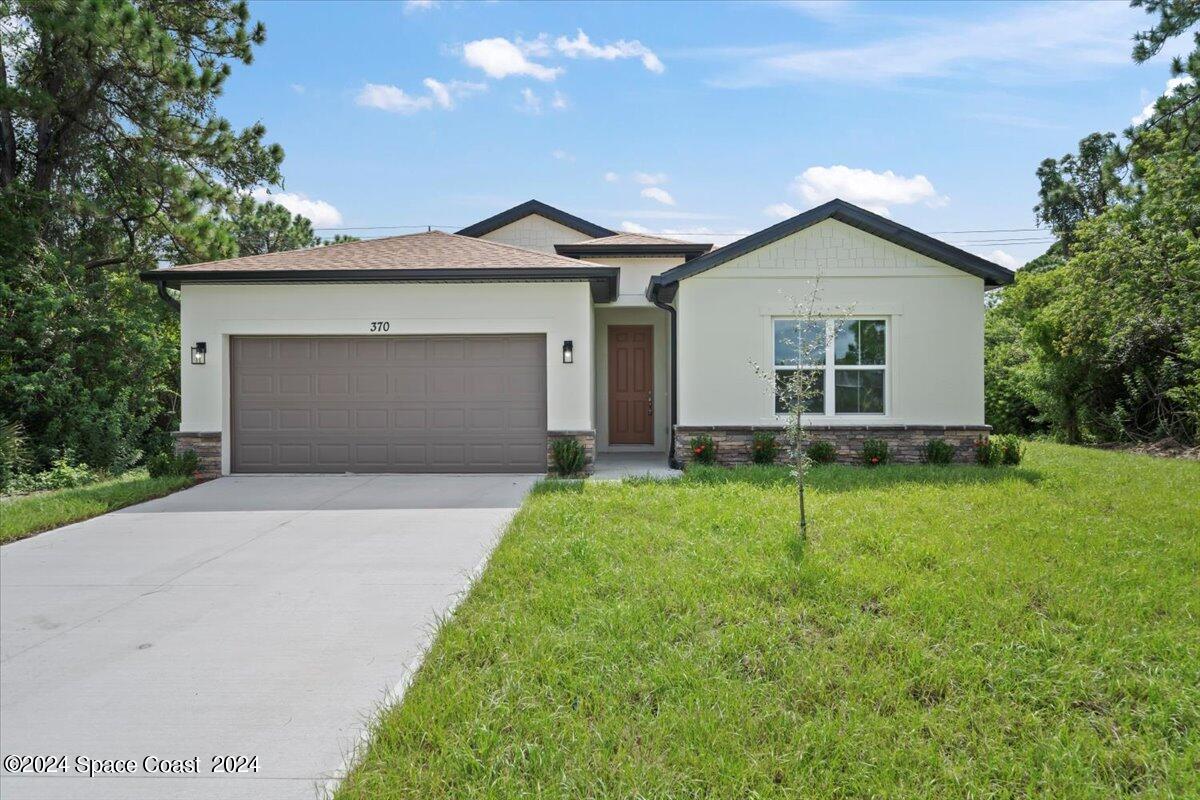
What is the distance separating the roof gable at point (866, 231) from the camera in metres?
11.1

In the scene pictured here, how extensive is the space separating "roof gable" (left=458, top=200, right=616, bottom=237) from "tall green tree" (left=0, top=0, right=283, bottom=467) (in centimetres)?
455

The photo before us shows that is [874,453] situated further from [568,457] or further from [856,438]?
[568,457]

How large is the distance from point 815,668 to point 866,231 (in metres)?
9.09

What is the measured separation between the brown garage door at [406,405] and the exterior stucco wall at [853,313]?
264cm

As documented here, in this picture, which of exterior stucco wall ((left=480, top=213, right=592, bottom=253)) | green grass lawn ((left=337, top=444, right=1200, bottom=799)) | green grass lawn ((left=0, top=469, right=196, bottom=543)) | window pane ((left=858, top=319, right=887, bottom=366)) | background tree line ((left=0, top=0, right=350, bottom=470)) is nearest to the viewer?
green grass lawn ((left=337, top=444, right=1200, bottom=799))

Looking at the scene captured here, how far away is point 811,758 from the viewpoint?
308 centimetres

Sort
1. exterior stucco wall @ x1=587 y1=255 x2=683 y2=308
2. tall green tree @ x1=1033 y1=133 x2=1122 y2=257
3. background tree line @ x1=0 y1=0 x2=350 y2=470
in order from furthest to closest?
tall green tree @ x1=1033 y1=133 x2=1122 y2=257 → exterior stucco wall @ x1=587 y1=255 x2=683 y2=308 → background tree line @ x1=0 y1=0 x2=350 y2=470

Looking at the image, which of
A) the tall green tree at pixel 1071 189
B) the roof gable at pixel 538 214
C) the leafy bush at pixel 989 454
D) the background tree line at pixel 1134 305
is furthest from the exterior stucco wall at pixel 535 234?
the tall green tree at pixel 1071 189

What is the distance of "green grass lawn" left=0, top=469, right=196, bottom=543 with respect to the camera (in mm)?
7430

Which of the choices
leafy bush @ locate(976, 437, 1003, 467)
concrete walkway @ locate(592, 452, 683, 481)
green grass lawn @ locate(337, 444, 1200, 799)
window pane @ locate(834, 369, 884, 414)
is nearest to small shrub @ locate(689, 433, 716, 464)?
concrete walkway @ locate(592, 452, 683, 481)

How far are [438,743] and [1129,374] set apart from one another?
16.6 meters

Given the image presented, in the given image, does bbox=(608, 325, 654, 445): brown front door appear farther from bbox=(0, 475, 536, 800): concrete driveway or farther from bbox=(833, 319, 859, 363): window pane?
bbox=(0, 475, 536, 800): concrete driveway

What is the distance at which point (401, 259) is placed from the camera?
11.3m

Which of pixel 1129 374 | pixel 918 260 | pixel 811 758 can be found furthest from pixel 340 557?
pixel 1129 374
